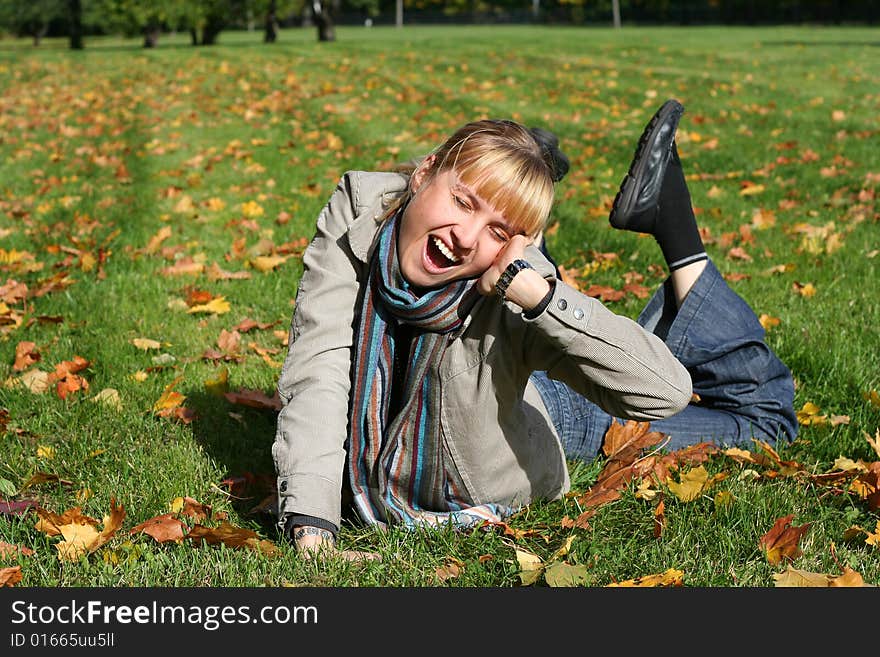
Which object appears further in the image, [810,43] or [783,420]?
[810,43]

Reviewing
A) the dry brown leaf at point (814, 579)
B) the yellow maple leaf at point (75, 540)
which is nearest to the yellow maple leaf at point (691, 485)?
the dry brown leaf at point (814, 579)

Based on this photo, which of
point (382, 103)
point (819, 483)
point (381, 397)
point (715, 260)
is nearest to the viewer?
point (381, 397)

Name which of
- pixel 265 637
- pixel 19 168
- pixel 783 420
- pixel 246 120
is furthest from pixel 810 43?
pixel 265 637

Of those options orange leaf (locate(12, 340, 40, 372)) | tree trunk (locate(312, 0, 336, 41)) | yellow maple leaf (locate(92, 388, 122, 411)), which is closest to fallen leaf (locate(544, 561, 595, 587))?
yellow maple leaf (locate(92, 388, 122, 411))

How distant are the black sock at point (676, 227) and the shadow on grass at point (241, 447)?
152 centimetres

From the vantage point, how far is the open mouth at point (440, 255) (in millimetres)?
2271

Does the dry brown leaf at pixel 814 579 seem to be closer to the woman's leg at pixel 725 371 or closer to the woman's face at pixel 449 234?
the woman's leg at pixel 725 371

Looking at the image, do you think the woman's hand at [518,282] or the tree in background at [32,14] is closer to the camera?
the woman's hand at [518,282]

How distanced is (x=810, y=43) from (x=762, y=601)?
2511 centimetres

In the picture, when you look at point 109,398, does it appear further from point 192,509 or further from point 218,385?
point 192,509

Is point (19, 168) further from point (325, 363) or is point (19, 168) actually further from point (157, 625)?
point (157, 625)

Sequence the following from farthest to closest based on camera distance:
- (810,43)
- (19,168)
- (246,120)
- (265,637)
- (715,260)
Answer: (810,43), (246,120), (19,168), (715,260), (265,637)

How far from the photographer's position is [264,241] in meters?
5.27

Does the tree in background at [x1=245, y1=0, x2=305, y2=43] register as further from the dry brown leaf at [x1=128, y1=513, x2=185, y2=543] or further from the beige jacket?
the dry brown leaf at [x1=128, y1=513, x2=185, y2=543]
